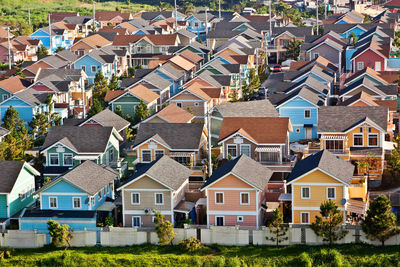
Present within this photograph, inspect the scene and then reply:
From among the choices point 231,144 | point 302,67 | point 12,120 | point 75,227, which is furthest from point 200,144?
point 302,67

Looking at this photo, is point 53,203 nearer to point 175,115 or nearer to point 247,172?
point 247,172

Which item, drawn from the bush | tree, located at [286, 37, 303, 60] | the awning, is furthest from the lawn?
tree, located at [286, 37, 303, 60]

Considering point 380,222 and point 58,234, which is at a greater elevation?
point 380,222

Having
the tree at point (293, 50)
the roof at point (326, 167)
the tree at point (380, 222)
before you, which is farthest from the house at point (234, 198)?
the tree at point (293, 50)

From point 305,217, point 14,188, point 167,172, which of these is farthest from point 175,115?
point 305,217

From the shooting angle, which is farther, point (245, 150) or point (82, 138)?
point (82, 138)

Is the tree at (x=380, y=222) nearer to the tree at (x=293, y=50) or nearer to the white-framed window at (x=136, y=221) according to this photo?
the white-framed window at (x=136, y=221)

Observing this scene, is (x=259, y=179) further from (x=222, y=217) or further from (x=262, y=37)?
(x=262, y=37)
